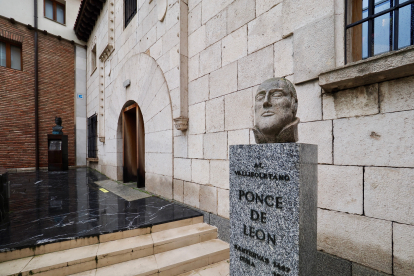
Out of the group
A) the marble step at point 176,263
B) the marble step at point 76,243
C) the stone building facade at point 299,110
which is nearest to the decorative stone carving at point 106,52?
the stone building facade at point 299,110

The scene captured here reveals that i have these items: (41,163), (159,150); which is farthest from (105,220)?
(41,163)

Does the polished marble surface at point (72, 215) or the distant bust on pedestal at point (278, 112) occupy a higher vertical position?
the distant bust on pedestal at point (278, 112)

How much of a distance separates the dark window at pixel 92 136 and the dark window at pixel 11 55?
3815 millimetres

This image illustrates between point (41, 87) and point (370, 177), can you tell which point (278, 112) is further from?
point (41, 87)

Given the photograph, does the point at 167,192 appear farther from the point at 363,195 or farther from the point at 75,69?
the point at 75,69

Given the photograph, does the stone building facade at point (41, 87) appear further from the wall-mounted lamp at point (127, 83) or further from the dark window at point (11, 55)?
the wall-mounted lamp at point (127, 83)

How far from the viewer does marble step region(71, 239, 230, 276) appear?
229cm

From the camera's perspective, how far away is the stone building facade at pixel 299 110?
172cm

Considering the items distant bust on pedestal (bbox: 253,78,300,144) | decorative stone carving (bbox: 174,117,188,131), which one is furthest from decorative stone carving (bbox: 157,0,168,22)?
distant bust on pedestal (bbox: 253,78,300,144)

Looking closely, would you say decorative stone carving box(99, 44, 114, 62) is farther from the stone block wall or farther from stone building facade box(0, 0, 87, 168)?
the stone block wall

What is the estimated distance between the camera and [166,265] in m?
2.40

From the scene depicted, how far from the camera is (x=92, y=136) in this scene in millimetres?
10109

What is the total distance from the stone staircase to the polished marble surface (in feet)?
0.33

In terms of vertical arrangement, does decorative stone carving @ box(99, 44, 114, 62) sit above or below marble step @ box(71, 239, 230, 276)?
above
